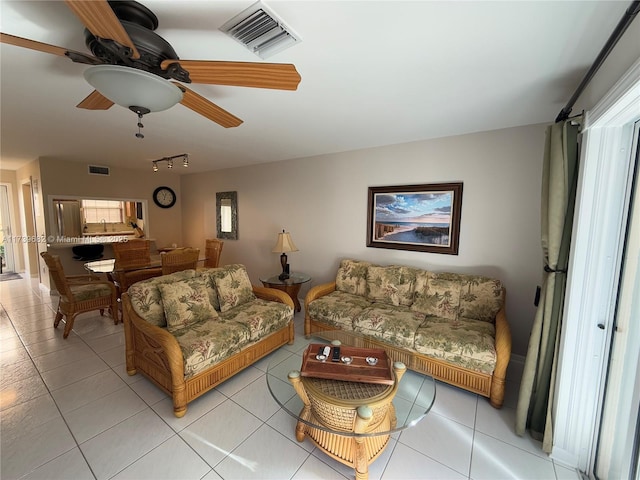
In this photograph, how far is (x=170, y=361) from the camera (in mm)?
1831

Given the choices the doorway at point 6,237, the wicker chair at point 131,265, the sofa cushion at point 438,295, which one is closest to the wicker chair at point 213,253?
the wicker chair at point 131,265

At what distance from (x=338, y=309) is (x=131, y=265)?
9.99ft

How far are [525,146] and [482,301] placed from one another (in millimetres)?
1550

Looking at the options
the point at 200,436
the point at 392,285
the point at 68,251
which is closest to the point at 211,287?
the point at 200,436

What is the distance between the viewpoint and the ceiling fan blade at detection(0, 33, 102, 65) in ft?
3.26

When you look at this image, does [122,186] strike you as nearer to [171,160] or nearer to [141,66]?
[171,160]

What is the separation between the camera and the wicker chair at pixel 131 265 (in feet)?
11.4

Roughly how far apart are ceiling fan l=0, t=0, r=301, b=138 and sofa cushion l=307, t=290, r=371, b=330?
7.07ft

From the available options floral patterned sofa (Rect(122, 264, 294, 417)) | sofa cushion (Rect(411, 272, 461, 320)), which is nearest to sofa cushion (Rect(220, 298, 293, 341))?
floral patterned sofa (Rect(122, 264, 294, 417))

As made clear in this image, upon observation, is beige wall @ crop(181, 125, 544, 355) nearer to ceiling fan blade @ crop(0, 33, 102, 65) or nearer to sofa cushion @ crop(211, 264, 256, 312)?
sofa cushion @ crop(211, 264, 256, 312)

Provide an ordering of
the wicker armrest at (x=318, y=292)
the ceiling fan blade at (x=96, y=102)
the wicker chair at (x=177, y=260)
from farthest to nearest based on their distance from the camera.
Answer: the wicker chair at (x=177, y=260), the wicker armrest at (x=318, y=292), the ceiling fan blade at (x=96, y=102)

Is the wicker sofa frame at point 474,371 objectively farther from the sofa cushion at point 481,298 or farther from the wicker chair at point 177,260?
the wicker chair at point 177,260

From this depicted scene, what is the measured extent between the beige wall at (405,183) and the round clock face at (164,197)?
4.10ft

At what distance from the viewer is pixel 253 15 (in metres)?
1.15
